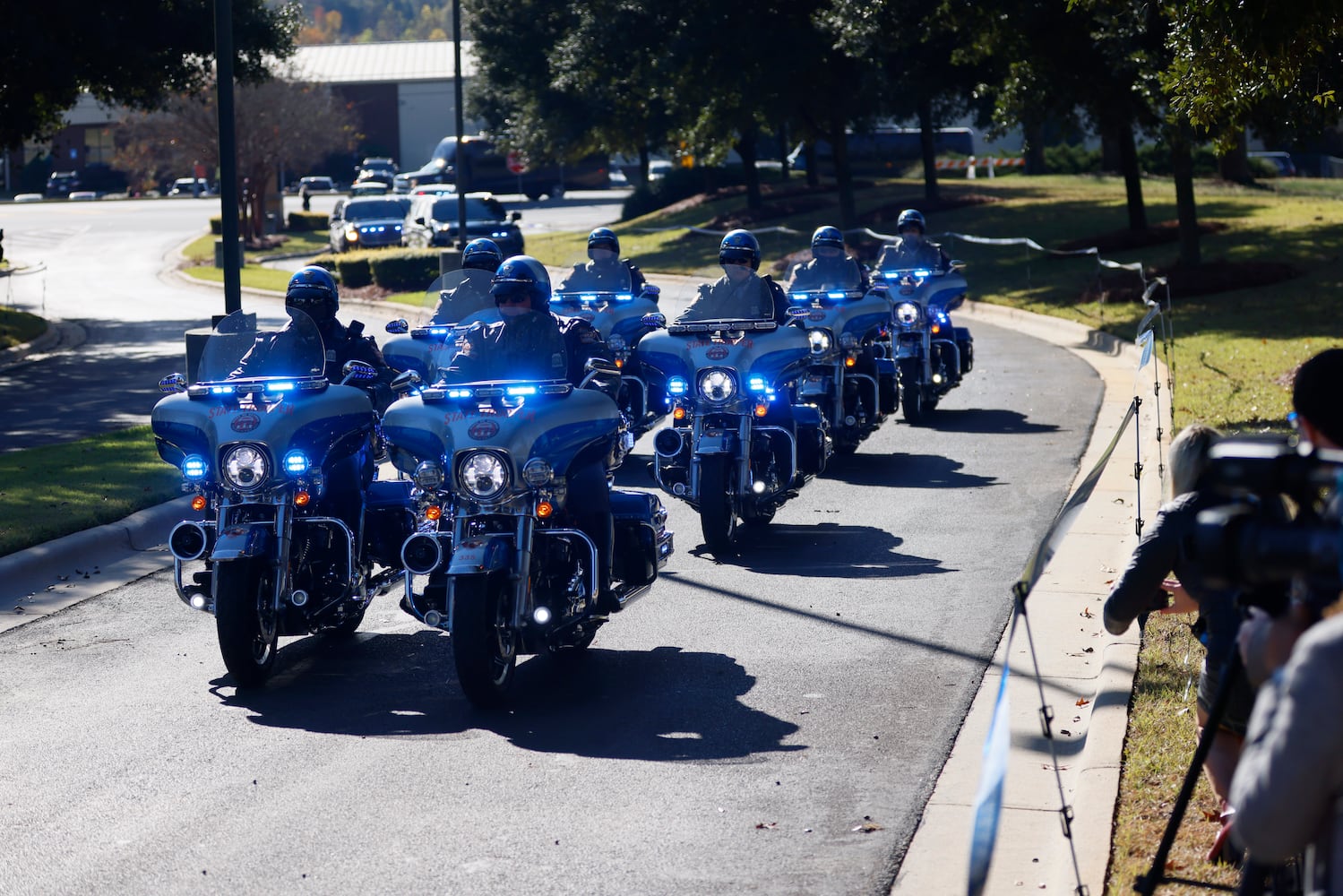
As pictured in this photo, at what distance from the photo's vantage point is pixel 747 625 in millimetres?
9305

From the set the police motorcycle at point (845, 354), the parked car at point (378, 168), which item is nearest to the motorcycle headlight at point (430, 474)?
the police motorcycle at point (845, 354)

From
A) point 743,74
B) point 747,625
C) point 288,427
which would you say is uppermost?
point 743,74

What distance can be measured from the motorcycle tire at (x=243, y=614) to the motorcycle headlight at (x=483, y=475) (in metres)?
1.14

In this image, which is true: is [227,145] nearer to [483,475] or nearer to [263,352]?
[263,352]

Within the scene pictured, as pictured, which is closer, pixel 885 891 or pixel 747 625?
pixel 885 891

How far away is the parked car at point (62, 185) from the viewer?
308ft

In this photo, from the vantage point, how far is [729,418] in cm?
1156

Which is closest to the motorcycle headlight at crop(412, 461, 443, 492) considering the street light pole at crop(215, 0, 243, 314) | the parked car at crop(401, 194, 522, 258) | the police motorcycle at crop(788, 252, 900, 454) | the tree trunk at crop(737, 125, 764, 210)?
the police motorcycle at crop(788, 252, 900, 454)

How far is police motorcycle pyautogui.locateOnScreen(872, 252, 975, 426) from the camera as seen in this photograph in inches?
667

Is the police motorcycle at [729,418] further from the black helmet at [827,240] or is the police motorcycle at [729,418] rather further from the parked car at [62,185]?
the parked car at [62,185]

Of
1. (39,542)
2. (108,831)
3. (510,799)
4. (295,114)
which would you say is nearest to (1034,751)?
(510,799)

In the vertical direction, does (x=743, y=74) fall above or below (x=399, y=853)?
above

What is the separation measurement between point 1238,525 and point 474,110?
60.7 meters

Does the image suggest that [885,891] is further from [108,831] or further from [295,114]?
[295,114]
